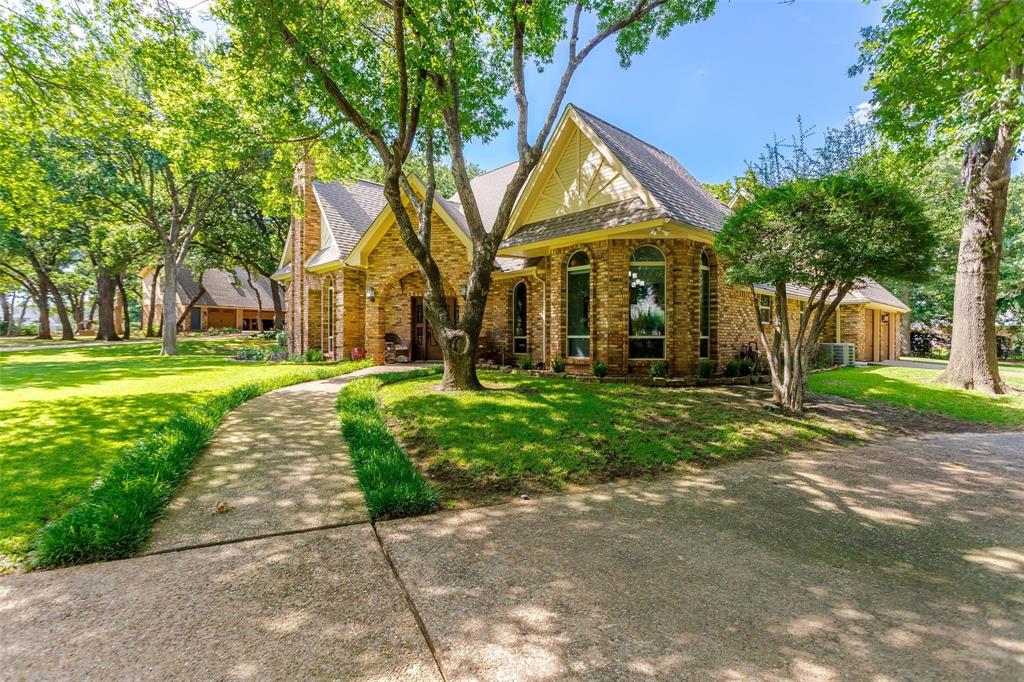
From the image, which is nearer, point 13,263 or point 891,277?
point 891,277

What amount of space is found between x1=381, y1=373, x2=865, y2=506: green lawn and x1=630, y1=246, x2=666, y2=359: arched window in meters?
2.06

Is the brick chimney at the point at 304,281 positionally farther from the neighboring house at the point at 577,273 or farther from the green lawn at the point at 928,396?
the green lawn at the point at 928,396

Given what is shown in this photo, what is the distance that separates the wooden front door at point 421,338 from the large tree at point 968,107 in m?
13.8

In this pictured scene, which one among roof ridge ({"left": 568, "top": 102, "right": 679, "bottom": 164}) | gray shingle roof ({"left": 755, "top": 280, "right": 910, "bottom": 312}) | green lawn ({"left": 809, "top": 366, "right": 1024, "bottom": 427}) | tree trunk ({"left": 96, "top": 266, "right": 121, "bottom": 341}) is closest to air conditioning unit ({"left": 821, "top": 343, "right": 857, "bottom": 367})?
gray shingle roof ({"left": 755, "top": 280, "right": 910, "bottom": 312})

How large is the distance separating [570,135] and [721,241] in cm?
590

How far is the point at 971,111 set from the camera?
8.37 m

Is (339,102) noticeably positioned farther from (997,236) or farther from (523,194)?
(997,236)

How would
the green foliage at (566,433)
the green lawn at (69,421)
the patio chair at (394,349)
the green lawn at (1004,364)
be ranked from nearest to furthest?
1. the green lawn at (69,421)
2. the green foliage at (566,433)
3. the patio chair at (394,349)
4. the green lawn at (1004,364)

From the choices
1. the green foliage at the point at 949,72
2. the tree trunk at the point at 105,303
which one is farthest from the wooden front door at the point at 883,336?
the tree trunk at the point at 105,303

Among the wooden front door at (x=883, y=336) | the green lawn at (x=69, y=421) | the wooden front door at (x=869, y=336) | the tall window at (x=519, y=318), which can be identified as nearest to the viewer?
the green lawn at (x=69, y=421)

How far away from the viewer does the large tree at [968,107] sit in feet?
24.6

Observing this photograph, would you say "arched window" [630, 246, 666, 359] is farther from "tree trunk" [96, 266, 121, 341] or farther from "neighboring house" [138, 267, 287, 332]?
"neighboring house" [138, 267, 287, 332]

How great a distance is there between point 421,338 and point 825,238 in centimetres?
1269

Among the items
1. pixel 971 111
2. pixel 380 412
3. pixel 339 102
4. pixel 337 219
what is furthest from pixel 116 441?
pixel 971 111
